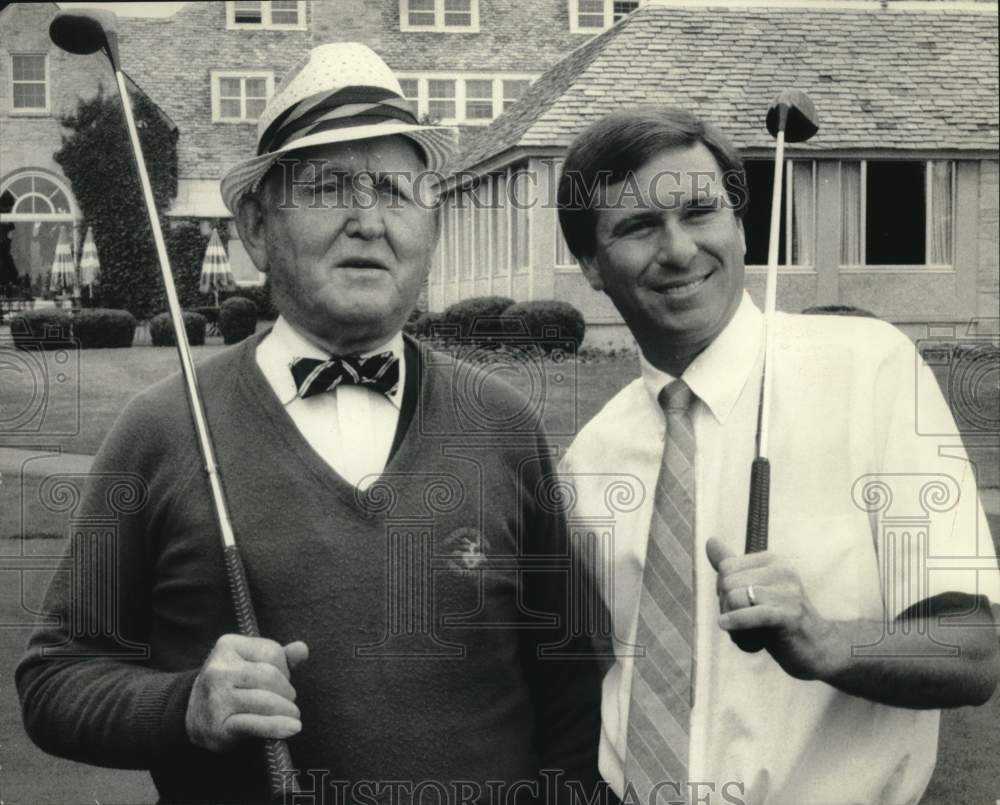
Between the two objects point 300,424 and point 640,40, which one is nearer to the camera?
point 300,424

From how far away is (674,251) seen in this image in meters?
2.13

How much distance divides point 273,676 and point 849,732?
3.11ft

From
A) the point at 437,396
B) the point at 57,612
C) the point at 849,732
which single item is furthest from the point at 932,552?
the point at 57,612

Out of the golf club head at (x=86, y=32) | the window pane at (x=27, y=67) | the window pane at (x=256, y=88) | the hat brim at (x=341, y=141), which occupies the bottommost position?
the hat brim at (x=341, y=141)

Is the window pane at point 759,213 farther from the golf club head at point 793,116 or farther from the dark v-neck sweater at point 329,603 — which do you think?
the dark v-neck sweater at point 329,603

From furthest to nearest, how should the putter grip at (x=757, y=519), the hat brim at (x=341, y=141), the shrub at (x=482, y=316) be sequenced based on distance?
1. the shrub at (x=482, y=316)
2. the hat brim at (x=341, y=141)
3. the putter grip at (x=757, y=519)

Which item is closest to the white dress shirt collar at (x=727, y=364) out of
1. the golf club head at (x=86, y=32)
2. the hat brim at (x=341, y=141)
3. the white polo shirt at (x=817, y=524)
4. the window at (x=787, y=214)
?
the white polo shirt at (x=817, y=524)

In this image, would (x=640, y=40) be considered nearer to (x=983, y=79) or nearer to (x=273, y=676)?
(x=983, y=79)

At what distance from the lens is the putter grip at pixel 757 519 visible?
1.96 meters

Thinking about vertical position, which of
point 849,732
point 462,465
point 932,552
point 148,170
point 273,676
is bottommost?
point 849,732

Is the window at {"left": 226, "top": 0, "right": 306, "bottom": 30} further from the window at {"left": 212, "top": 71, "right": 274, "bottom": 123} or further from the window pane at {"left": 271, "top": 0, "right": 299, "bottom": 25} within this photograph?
the window at {"left": 212, "top": 71, "right": 274, "bottom": 123}

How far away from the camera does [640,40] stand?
2383 mm

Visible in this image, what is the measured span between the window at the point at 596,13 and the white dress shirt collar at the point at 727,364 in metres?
0.62

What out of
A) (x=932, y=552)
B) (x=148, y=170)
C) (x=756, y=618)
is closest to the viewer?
(x=756, y=618)
